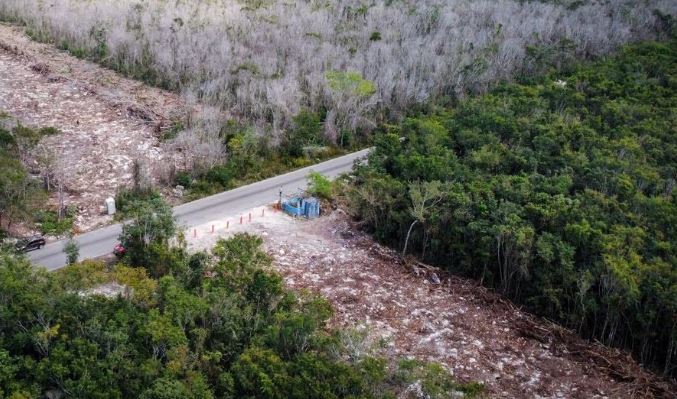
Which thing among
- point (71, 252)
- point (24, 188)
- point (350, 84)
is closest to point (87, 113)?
point (24, 188)

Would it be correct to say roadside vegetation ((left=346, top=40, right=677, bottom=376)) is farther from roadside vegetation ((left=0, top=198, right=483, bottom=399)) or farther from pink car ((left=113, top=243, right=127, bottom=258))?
pink car ((left=113, top=243, right=127, bottom=258))

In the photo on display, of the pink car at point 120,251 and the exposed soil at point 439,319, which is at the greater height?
the pink car at point 120,251

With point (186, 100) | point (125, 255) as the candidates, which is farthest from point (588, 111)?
point (125, 255)

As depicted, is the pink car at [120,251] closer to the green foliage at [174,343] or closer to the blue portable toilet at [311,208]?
the green foliage at [174,343]

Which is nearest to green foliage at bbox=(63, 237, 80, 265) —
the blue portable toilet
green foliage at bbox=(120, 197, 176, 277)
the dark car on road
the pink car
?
the pink car

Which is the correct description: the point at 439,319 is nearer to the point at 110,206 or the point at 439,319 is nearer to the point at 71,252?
the point at 71,252

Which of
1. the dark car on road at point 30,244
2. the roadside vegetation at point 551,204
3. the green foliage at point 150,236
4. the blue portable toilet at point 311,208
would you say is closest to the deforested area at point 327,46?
the roadside vegetation at point 551,204
